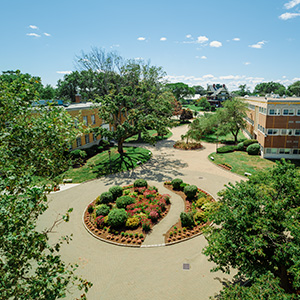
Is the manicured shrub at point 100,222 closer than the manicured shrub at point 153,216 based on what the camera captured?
Yes

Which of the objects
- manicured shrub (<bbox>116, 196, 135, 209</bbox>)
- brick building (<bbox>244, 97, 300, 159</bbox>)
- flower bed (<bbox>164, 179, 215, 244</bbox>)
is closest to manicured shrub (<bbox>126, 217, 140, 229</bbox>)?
manicured shrub (<bbox>116, 196, 135, 209</bbox>)

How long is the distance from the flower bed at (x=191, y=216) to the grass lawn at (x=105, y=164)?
397 inches

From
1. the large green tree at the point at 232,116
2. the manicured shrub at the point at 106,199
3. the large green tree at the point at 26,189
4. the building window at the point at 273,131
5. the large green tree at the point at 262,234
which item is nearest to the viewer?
Result: the large green tree at the point at 26,189

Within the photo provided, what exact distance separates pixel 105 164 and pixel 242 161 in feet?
62.0

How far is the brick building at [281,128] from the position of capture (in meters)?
28.8

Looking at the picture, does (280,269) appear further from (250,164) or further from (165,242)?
(250,164)

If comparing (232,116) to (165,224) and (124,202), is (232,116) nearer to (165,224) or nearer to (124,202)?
(124,202)

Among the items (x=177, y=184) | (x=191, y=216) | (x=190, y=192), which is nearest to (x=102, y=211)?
(x=191, y=216)

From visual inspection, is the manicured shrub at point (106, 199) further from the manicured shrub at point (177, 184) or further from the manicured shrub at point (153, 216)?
the manicured shrub at point (177, 184)

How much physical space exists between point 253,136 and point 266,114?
10321mm

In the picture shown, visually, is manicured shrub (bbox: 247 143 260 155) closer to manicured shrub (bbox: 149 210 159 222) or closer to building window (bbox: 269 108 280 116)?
building window (bbox: 269 108 280 116)

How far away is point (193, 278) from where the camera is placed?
11.9m

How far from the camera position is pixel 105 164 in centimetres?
3009

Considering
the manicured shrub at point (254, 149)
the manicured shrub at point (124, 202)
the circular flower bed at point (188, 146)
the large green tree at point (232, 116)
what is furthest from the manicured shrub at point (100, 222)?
the large green tree at point (232, 116)
